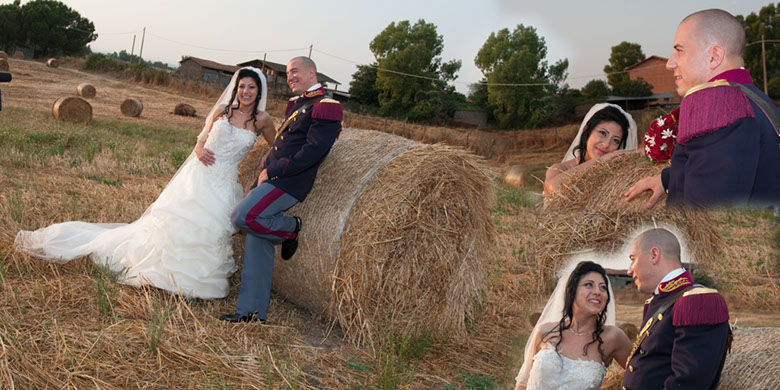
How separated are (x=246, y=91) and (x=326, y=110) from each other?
3.73ft

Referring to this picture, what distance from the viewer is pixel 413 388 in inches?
140

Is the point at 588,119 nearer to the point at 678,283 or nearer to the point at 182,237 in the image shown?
the point at 678,283

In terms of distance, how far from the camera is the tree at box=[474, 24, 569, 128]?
15.8 m

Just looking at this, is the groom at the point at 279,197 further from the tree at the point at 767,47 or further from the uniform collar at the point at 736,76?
the tree at the point at 767,47

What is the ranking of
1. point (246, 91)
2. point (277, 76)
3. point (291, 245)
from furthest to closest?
point (277, 76) → point (246, 91) → point (291, 245)

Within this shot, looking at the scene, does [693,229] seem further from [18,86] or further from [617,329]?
[18,86]

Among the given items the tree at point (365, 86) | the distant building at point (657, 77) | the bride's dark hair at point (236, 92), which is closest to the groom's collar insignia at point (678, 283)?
the bride's dark hair at point (236, 92)

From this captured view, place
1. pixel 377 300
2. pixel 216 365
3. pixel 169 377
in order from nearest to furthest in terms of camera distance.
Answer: pixel 169 377
pixel 216 365
pixel 377 300

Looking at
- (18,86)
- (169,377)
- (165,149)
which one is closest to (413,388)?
(169,377)

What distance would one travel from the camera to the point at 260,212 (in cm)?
453

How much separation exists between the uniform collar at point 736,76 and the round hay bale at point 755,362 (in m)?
0.56

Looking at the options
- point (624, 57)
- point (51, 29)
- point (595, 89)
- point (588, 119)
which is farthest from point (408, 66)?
point (588, 119)

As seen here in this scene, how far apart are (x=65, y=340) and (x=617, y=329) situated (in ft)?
11.2

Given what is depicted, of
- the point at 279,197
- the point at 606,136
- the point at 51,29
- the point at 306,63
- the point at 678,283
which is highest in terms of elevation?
the point at 51,29
